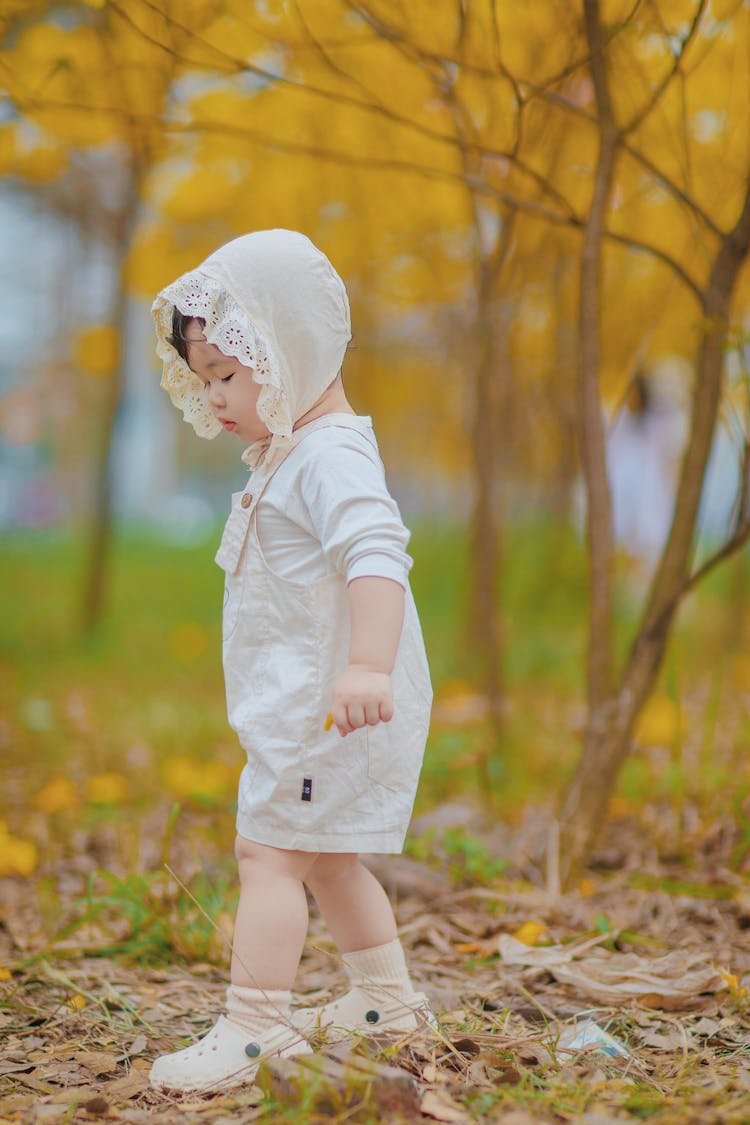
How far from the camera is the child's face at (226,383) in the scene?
1.83m

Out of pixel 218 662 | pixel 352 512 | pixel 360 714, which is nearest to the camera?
pixel 360 714

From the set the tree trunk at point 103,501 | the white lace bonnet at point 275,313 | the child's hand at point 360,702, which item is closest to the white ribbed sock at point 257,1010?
the child's hand at point 360,702

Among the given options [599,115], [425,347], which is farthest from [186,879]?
[425,347]

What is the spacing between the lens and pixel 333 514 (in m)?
1.70

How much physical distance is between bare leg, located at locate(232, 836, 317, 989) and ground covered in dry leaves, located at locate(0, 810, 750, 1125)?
0.34 ft

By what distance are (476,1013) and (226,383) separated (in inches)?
46.0

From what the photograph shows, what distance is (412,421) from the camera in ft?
42.7

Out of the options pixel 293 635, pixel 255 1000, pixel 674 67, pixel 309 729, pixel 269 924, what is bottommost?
pixel 255 1000

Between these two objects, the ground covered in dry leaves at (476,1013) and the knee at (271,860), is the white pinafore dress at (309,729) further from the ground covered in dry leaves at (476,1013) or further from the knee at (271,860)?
the ground covered in dry leaves at (476,1013)

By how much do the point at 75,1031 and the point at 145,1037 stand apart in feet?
0.42

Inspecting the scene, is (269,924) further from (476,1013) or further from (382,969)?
(476,1013)

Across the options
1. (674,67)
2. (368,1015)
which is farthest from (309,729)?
(674,67)

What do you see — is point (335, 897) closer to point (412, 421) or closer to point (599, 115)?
point (599, 115)

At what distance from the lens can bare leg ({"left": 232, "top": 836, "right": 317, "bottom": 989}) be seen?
174cm
